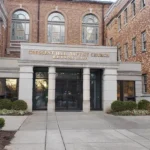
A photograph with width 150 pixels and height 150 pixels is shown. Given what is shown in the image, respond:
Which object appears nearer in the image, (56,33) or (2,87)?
(2,87)

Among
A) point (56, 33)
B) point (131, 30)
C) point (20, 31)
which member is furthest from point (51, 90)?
point (20, 31)

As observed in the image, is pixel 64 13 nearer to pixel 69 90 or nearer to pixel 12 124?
pixel 69 90

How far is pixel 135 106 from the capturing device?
63.3 ft

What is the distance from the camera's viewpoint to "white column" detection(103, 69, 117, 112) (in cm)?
2069

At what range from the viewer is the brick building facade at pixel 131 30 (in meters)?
22.2

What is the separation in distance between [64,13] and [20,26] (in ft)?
18.7

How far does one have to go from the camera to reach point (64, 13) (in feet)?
109

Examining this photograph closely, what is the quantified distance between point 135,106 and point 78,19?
1748 cm

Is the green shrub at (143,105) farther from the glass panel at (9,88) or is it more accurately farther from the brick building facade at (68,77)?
the glass panel at (9,88)

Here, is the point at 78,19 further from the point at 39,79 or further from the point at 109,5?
the point at 39,79

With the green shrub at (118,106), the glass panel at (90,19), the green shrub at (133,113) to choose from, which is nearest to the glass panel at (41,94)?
the green shrub at (118,106)

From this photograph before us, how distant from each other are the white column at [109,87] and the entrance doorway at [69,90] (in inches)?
91.6

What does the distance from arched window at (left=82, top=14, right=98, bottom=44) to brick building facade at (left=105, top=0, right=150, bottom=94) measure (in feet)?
5.36

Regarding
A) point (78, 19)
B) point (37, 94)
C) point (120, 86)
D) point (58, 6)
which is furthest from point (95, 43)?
point (37, 94)
